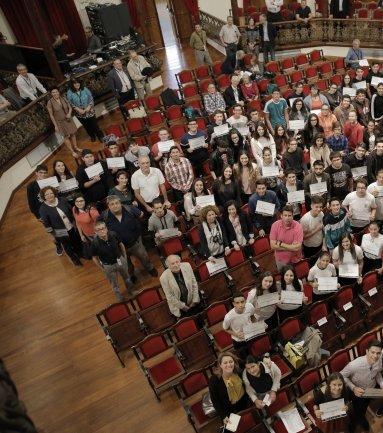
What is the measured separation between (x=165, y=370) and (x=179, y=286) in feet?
2.84

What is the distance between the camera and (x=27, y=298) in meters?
5.70

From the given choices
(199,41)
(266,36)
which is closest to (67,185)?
(199,41)

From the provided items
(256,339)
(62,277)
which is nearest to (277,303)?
(256,339)

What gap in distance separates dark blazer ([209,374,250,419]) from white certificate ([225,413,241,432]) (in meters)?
0.13

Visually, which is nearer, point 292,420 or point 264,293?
point 292,420

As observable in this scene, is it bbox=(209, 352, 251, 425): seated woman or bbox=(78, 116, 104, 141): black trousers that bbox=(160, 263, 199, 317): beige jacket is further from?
bbox=(78, 116, 104, 141): black trousers

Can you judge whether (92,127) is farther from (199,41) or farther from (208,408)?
(208,408)

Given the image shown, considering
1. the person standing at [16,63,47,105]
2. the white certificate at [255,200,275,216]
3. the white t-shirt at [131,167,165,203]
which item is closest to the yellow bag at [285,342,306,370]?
the white certificate at [255,200,275,216]

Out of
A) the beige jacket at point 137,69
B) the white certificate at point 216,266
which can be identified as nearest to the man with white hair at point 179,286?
the white certificate at point 216,266

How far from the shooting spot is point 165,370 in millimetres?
4352

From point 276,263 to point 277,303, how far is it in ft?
3.13

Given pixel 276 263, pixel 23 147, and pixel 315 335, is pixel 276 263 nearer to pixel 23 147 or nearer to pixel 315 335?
pixel 315 335

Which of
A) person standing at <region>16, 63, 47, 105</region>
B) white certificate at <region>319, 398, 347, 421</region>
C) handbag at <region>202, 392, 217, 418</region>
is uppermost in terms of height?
person standing at <region>16, 63, 47, 105</region>

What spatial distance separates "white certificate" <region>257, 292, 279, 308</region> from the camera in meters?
4.11
